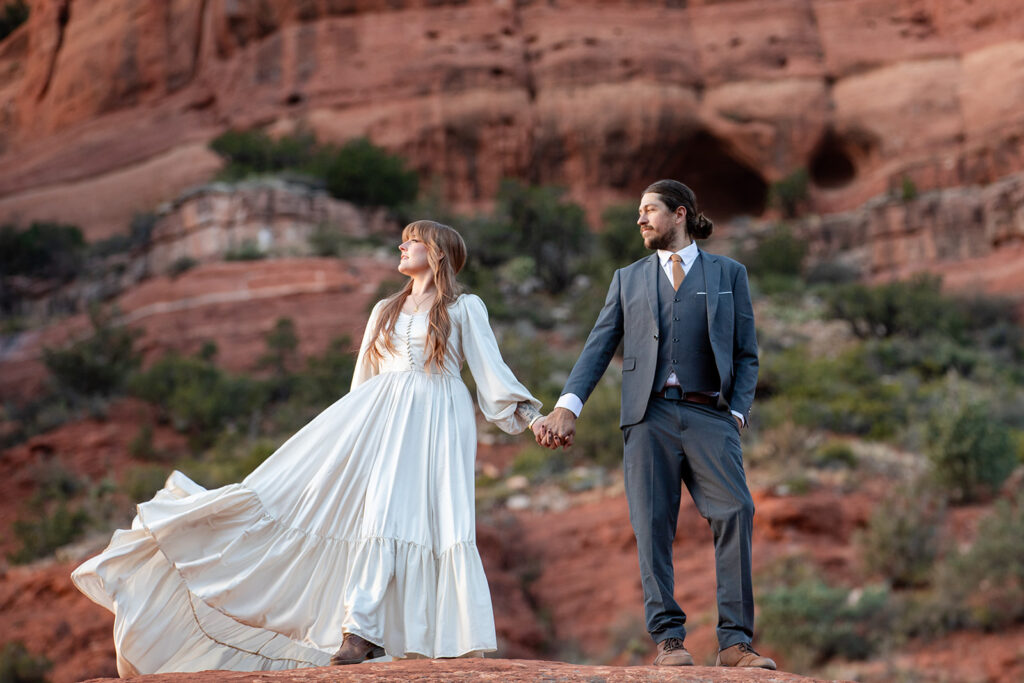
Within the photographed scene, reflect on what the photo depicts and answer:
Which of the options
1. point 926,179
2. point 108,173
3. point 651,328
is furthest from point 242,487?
point 108,173

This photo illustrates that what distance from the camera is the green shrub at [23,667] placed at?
370 inches

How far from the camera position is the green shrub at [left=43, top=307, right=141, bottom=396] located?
21.7 meters

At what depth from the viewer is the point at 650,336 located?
501 centimetres

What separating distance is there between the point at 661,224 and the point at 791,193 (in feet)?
95.2

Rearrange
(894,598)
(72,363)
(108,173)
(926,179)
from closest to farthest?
1. (894,598)
2. (72,363)
3. (926,179)
4. (108,173)

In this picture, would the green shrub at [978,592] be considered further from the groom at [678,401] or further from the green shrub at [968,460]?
the groom at [678,401]

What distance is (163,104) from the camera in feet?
132

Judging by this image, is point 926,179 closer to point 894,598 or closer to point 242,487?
point 894,598

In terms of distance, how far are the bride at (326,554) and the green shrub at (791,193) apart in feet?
→ 96.2

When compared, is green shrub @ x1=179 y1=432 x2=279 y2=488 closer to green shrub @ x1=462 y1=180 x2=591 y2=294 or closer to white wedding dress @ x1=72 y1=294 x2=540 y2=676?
white wedding dress @ x1=72 y1=294 x2=540 y2=676

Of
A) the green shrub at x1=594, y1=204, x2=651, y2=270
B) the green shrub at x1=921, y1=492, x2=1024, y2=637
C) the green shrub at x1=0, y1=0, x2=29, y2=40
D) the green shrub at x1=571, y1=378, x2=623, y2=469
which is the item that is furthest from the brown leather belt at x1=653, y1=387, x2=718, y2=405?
the green shrub at x1=0, y1=0, x2=29, y2=40

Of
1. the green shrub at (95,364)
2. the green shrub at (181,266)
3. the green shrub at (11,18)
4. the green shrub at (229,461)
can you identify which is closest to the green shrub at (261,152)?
the green shrub at (181,266)

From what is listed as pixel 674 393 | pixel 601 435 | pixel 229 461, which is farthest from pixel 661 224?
pixel 229 461

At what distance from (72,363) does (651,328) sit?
61.9 ft
